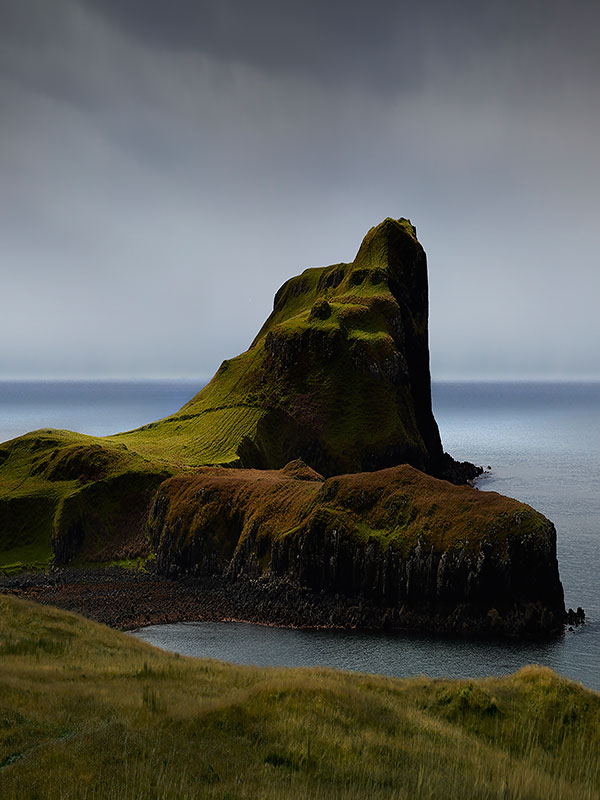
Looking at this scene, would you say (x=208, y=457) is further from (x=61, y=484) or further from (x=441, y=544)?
(x=441, y=544)

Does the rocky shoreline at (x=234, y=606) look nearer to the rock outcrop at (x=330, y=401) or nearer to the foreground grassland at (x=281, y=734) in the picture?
the rock outcrop at (x=330, y=401)

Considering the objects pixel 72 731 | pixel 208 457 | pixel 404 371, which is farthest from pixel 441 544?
pixel 404 371

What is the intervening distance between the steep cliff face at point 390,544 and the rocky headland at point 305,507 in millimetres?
222

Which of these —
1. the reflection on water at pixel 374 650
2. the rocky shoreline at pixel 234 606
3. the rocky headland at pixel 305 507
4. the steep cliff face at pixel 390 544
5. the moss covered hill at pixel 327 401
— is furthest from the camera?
the moss covered hill at pixel 327 401

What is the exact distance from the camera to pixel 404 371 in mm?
182875

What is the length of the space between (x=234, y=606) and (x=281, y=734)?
75106 millimetres

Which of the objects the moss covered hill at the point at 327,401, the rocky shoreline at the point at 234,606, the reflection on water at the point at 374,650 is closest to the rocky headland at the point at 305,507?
the rocky shoreline at the point at 234,606

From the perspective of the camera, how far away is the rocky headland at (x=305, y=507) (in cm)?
8119

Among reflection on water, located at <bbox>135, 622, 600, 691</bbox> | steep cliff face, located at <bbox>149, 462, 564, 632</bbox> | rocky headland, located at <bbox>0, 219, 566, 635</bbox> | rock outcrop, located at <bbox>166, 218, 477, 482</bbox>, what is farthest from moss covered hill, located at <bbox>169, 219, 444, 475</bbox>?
reflection on water, located at <bbox>135, 622, 600, 691</bbox>

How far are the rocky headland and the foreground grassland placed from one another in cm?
5217

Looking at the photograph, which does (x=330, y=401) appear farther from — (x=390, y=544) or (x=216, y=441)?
(x=390, y=544)

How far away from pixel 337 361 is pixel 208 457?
167 feet

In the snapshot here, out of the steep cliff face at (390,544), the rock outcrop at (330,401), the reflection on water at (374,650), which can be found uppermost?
the rock outcrop at (330,401)

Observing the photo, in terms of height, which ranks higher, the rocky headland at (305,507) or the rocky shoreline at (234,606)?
the rocky headland at (305,507)
